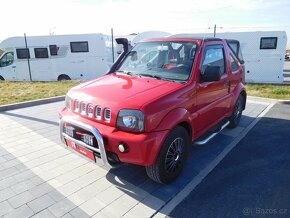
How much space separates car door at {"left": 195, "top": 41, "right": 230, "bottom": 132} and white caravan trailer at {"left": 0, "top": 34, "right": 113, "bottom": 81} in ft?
33.7

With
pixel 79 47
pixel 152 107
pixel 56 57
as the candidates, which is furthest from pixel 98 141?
pixel 56 57

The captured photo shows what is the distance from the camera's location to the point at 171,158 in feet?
11.1

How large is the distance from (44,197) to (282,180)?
3259 millimetres

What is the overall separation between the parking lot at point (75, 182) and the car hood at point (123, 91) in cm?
114

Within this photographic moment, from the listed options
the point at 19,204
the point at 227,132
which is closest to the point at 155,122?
the point at 19,204

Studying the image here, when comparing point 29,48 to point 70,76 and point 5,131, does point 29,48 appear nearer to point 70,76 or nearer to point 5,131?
point 70,76

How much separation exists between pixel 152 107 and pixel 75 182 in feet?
5.12

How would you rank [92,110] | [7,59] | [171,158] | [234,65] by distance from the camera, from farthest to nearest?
[7,59], [234,65], [171,158], [92,110]

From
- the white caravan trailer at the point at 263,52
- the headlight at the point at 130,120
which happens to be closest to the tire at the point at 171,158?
the headlight at the point at 130,120

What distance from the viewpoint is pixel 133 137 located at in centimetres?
286

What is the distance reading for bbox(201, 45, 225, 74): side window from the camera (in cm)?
401

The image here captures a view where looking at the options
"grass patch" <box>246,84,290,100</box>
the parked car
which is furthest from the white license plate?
"grass patch" <box>246,84,290,100</box>

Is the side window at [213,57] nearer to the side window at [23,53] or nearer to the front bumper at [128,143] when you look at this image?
the front bumper at [128,143]

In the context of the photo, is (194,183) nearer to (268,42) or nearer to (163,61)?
(163,61)
